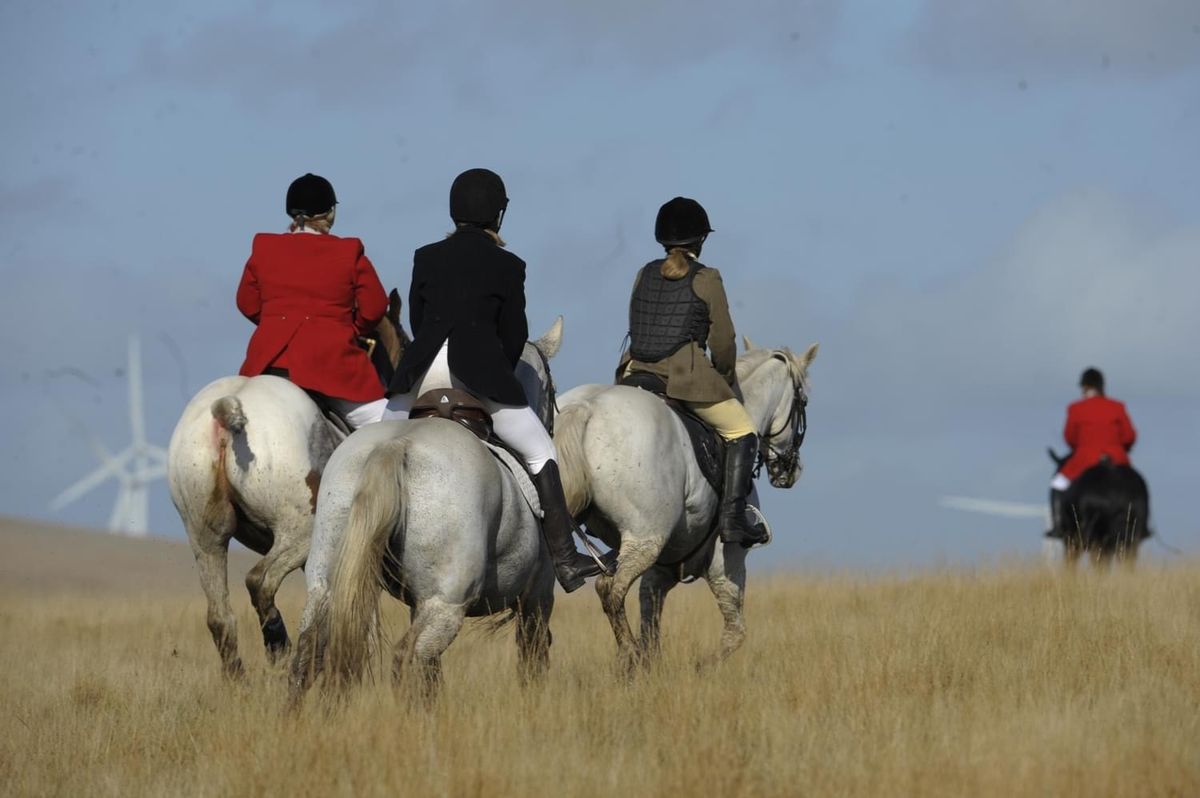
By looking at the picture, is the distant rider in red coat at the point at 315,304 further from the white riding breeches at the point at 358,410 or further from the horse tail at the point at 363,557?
the horse tail at the point at 363,557

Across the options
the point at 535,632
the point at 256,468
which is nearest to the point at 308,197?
the point at 256,468

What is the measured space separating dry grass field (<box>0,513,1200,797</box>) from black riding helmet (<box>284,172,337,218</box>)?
9.70ft

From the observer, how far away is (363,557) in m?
7.44

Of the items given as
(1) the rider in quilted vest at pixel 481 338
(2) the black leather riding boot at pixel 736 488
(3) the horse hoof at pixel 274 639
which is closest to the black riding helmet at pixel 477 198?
(1) the rider in quilted vest at pixel 481 338

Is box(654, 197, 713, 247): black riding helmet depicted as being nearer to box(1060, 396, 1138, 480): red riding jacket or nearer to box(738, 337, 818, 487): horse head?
box(738, 337, 818, 487): horse head

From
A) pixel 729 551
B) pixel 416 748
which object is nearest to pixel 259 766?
pixel 416 748

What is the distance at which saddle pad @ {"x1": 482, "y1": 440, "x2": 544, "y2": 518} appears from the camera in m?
8.48


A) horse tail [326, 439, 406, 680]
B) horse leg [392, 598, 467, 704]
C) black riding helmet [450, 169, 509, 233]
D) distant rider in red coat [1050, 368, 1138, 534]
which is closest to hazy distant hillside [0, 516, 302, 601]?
distant rider in red coat [1050, 368, 1138, 534]

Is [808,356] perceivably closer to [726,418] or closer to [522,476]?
[726,418]

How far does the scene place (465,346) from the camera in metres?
8.45

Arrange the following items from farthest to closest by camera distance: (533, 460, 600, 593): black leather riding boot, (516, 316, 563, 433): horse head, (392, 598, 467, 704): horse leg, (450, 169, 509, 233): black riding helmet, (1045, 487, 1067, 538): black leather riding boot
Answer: (1045, 487, 1067, 538): black leather riding boot
(516, 316, 563, 433): horse head
(450, 169, 509, 233): black riding helmet
(533, 460, 600, 593): black leather riding boot
(392, 598, 467, 704): horse leg

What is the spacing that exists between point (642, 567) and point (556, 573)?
1.70 metres

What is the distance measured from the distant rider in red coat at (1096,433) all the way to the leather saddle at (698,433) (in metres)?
9.27

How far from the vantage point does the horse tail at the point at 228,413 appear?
31.1 feet
